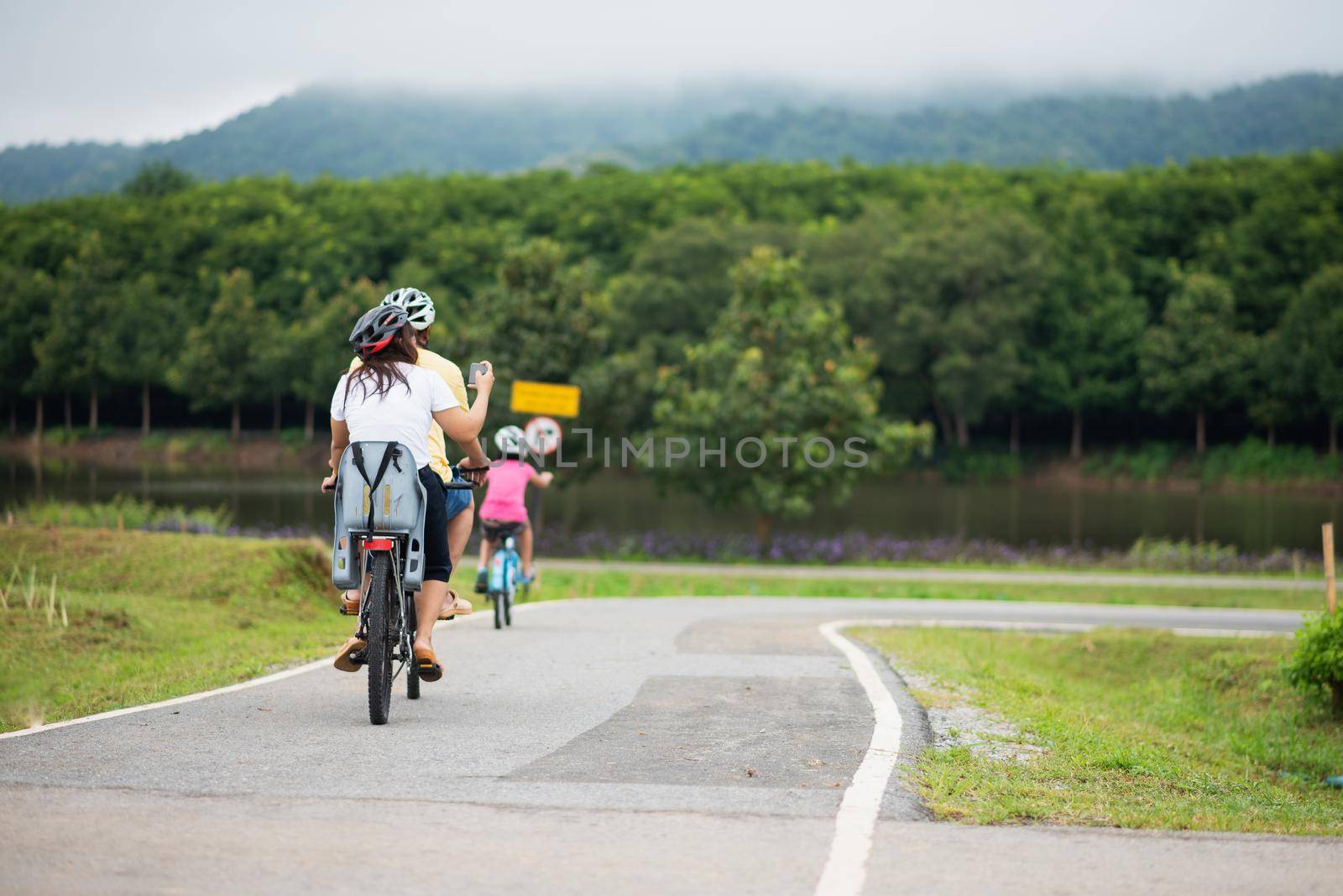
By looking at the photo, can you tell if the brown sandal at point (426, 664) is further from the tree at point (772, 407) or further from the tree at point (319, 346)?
the tree at point (319, 346)

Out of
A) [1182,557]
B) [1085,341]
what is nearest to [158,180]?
[1085,341]

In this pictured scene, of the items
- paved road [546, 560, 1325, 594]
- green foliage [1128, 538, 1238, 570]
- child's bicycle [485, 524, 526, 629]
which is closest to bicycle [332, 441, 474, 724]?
child's bicycle [485, 524, 526, 629]

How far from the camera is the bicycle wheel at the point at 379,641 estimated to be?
6574mm

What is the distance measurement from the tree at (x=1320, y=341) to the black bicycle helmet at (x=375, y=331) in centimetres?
7043

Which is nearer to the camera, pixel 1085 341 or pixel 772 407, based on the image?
pixel 772 407

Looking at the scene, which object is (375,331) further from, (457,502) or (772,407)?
(772,407)

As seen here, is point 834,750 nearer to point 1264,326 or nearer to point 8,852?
point 8,852

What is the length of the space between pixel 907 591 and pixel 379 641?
20.0m

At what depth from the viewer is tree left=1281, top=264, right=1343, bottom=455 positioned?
68.8 meters

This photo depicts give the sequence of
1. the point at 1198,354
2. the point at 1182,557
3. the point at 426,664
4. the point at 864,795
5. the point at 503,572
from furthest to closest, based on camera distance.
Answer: the point at 1198,354, the point at 1182,557, the point at 503,572, the point at 426,664, the point at 864,795

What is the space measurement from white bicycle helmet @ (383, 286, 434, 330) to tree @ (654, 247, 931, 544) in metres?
28.0

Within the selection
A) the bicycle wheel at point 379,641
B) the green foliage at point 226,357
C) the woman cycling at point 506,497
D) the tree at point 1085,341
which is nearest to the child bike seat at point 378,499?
the bicycle wheel at point 379,641

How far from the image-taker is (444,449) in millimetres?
7293

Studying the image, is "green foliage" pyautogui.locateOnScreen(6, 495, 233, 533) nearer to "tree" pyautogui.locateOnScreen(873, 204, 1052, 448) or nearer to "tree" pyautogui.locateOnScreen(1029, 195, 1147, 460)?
"tree" pyautogui.locateOnScreen(873, 204, 1052, 448)
